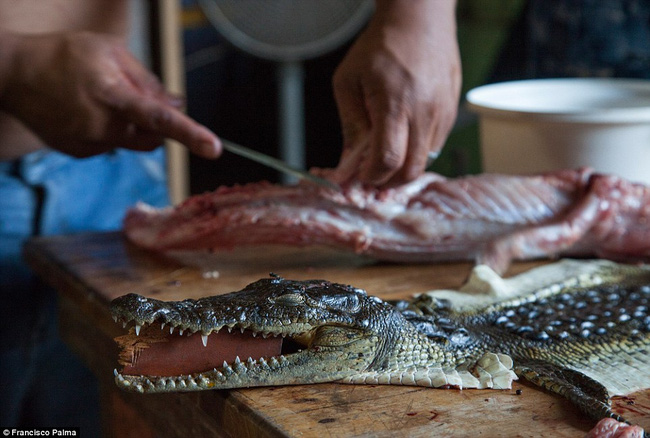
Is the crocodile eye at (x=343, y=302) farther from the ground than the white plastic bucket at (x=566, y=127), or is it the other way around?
the white plastic bucket at (x=566, y=127)

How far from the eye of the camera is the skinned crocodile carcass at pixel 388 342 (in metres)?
1.16

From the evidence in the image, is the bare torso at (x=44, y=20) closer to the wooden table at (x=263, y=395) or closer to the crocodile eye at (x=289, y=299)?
the wooden table at (x=263, y=395)

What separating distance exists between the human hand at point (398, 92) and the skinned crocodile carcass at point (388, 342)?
0.47 meters

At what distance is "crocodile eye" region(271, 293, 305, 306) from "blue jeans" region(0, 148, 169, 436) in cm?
146

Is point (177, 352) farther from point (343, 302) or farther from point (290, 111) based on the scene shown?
point (290, 111)

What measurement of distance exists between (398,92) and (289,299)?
0.79 meters

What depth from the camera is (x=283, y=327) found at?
3.92 feet

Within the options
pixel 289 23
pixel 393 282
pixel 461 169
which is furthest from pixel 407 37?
pixel 289 23

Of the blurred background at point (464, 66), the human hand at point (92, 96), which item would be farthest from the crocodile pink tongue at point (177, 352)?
the blurred background at point (464, 66)

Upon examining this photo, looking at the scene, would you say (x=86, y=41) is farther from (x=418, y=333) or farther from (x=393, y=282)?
(x=418, y=333)

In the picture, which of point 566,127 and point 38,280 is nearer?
point 566,127

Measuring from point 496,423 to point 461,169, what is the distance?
8.00ft

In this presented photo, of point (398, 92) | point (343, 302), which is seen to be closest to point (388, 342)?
point (343, 302)

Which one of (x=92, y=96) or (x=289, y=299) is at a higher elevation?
(x=92, y=96)
